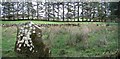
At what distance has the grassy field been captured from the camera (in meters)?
2.23

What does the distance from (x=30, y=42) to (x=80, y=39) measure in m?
0.54

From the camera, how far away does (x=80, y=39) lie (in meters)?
2.24

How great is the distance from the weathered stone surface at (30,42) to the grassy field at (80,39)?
0.05 metres

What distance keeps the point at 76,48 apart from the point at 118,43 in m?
0.45

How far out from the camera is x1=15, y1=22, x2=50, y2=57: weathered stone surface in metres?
2.26

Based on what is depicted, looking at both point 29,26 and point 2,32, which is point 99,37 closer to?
point 29,26

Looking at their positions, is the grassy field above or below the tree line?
below

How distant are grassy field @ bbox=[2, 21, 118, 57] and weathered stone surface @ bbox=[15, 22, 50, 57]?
0.18ft

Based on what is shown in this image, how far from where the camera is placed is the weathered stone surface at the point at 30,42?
2.26m

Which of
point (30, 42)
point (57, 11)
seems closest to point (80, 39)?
point (57, 11)

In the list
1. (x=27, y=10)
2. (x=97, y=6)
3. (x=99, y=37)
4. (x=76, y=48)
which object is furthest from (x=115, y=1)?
(x=27, y=10)

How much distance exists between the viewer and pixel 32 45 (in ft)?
7.44

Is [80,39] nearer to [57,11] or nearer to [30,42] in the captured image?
[57,11]

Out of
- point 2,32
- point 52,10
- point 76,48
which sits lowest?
point 76,48
